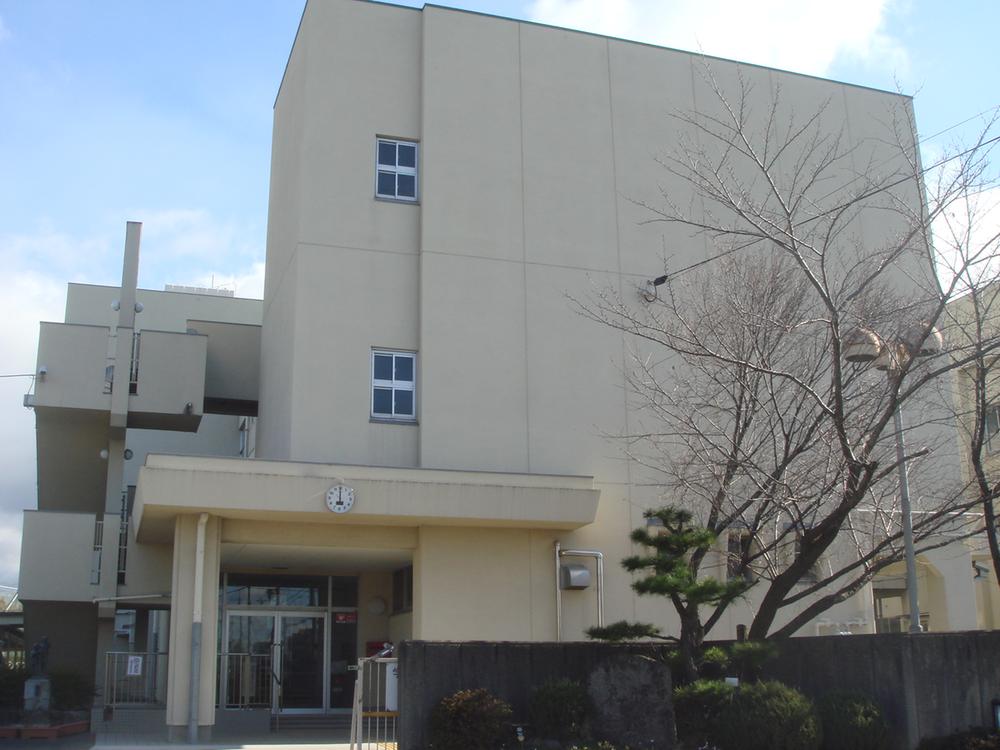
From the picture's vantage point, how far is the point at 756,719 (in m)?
12.1

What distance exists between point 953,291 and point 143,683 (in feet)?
54.9

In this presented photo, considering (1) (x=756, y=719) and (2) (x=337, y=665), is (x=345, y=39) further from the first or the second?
(1) (x=756, y=719)

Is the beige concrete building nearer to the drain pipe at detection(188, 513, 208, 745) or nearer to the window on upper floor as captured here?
the drain pipe at detection(188, 513, 208, 745)

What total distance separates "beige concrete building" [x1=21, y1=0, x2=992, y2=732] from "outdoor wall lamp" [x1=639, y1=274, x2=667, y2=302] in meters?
0.30

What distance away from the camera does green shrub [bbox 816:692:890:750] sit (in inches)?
473

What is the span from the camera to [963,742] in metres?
12.2

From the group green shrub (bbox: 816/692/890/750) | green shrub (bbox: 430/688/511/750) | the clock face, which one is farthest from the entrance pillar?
green shrub (bbox: 816/692/890/750)

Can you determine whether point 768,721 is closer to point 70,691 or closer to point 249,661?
point 249,661

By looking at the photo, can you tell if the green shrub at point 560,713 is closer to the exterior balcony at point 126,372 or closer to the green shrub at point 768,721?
the green shrub at point 768,721

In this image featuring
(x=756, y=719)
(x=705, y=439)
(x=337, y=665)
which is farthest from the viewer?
(x=337, y=665)

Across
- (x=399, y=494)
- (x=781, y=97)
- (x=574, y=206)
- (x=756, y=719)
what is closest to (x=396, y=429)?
(x=399, y=494)

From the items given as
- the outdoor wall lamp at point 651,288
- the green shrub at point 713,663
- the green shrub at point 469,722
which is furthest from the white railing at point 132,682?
the outdoor wall lamp at point 651,288

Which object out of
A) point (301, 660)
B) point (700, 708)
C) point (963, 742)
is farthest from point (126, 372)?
point (963, 742)

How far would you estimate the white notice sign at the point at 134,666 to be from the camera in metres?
20.9
